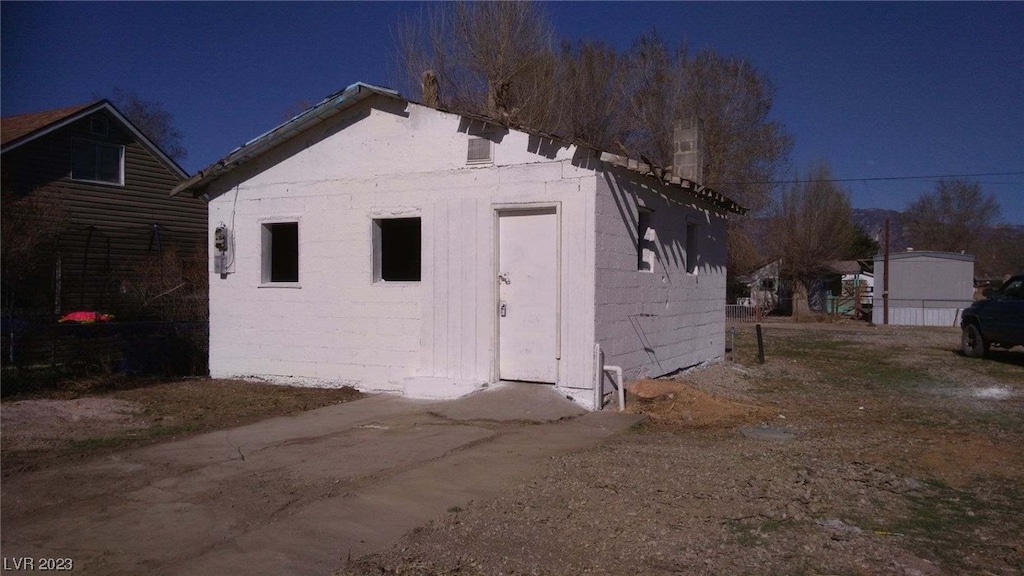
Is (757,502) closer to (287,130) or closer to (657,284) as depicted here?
(657,284)

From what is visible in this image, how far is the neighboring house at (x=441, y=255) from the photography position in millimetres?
9352

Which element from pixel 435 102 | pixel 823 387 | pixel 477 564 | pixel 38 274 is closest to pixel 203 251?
pixel 38 274

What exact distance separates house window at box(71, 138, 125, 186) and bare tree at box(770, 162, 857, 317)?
33.5 m

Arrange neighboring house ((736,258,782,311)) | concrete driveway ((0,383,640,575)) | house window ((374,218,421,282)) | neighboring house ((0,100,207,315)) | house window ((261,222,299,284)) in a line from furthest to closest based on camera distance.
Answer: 1. neighboring house ((736,258,782,311))
2. neighboring house ((0,100,207,315))
3. house window ((374,218,421,282))
4. house window ((261,222,299,284))
5. concrete driveway ((0,383,640,575))

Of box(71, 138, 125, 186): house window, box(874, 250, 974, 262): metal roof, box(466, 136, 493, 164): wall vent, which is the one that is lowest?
box(874, 250, 974, 262): metal roof

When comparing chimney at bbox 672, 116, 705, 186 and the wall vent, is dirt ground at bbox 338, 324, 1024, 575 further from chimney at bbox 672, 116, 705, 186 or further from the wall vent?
chimney at bbox 672, 116, 705, 186

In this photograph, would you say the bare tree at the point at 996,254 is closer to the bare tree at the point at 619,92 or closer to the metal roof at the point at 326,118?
the bare tree at the point at 619,92

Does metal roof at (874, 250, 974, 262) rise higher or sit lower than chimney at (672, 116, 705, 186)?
lower

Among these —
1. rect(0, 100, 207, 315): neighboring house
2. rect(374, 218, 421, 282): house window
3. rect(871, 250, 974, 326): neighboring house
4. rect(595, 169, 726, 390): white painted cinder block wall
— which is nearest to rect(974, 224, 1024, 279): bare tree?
rect(871, 250, 974, 326): neighboring house

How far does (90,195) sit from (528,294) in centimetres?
1523

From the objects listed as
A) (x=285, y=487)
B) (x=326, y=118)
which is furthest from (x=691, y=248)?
(x=285, y=487)

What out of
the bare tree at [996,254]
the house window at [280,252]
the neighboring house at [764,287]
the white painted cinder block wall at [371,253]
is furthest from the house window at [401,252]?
the bare tree at [996,254]

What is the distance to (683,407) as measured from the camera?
9219mm

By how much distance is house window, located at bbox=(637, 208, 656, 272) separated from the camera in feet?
36.0
